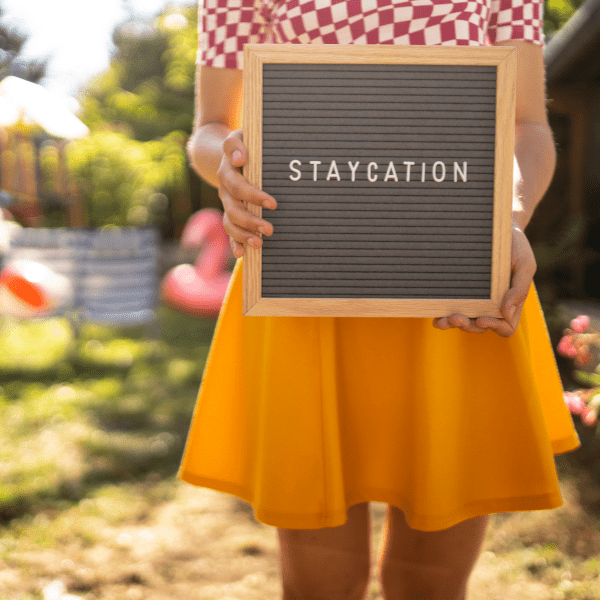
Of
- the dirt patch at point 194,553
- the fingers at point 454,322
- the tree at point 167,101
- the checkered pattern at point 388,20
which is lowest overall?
the dirt patch at point 194,553

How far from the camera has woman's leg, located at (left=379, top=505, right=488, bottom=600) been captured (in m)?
1.21

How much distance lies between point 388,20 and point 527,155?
360 mm

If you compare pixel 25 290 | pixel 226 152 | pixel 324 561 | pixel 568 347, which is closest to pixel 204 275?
pixel 25 290

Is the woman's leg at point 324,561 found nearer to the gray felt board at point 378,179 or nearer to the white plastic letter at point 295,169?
the gray felt board at point 378,179

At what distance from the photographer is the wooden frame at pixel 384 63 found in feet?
3.01

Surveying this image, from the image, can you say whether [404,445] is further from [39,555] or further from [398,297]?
[39,555]

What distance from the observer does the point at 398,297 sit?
0.97 m

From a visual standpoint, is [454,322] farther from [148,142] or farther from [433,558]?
[148,142]

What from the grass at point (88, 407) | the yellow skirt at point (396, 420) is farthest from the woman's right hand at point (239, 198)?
the grass at point (88, 407)

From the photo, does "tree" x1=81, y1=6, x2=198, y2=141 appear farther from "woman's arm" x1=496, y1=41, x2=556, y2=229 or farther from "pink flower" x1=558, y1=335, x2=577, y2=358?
"woman's arm" x1=496, y1=41, x2=556, y2=229

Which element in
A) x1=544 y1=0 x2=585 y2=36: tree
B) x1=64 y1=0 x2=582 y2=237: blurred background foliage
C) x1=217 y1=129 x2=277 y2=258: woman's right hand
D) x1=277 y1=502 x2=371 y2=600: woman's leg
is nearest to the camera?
x1=217 y1=129 x2=277 y2=258: woman's right hand

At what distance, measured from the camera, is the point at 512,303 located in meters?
0.94

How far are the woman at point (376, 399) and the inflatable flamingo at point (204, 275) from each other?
18.0 ft

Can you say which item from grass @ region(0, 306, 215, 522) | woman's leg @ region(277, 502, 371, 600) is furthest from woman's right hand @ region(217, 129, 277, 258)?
grass @ region(0, 306, 215, 522)
